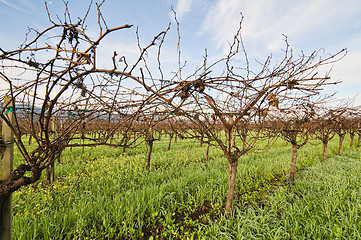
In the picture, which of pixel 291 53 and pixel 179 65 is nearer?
pixel 179 65

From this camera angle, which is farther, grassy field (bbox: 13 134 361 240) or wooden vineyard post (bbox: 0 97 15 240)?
grassy field (bbox: 13 134 361 240)

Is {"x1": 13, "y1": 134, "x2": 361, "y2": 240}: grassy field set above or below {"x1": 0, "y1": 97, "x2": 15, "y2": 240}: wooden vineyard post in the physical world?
below

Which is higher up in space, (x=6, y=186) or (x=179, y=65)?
(x=179, y=65)

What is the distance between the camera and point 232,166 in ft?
10.0

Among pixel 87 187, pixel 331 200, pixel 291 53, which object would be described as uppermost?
pixel 291 53

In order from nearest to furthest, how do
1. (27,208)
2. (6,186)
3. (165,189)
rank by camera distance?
(6,186), (27,208), (165,189)

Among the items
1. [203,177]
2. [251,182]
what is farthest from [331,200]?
[203,177]

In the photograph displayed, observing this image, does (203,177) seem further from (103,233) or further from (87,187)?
(87,187)

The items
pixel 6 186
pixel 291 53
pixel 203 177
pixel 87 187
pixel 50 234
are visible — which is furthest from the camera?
pixel 203 177

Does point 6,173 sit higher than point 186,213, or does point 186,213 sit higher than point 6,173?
point 6,173

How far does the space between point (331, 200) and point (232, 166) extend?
2.71 metres

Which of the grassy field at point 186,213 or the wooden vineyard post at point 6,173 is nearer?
the wooden vineyard post at point 6,173

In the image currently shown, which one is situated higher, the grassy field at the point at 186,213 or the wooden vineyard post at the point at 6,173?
the wooden vineyard post at the point at 6,173

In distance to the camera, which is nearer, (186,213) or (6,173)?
(6,173)
